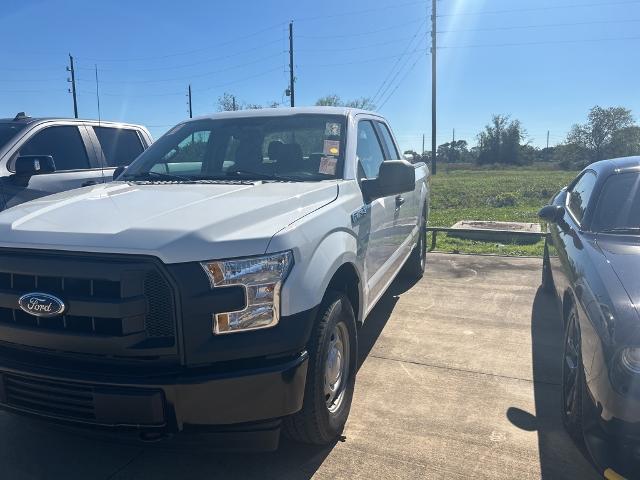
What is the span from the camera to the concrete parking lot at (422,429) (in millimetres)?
2814

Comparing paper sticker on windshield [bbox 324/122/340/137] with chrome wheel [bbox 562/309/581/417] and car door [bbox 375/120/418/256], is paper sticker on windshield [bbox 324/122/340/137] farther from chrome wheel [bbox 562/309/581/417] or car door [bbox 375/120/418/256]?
chrome wheel [bbox 562/309/581/417]

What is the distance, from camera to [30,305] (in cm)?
242

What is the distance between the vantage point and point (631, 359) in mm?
2291

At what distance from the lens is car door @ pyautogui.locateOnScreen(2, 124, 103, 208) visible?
18.2ft

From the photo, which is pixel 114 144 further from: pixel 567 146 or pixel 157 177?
pixel 567 146

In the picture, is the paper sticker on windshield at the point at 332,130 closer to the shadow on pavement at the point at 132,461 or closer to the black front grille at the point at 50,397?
the shadow on pavement at the point at 132,461

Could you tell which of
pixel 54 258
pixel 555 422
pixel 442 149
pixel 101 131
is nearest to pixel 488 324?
pixel 555 422

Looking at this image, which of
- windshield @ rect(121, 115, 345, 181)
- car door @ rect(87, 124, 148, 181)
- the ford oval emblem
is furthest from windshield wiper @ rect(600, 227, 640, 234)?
car door @ rect(87, 124, 148, 181)

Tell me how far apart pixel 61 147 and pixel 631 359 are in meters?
6.24

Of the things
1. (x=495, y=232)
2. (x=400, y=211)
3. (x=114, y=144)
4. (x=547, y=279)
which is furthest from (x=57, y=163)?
(x=495, y=232)

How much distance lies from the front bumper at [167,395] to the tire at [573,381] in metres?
1.49

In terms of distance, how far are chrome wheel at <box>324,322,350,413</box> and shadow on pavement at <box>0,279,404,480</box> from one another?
0.90 feet

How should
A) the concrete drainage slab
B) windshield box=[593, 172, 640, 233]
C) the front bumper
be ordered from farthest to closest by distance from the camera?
the concrete drainage slab
windshield box=[593, 172, 640, 233]
the front bumper

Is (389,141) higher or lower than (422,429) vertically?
higher
